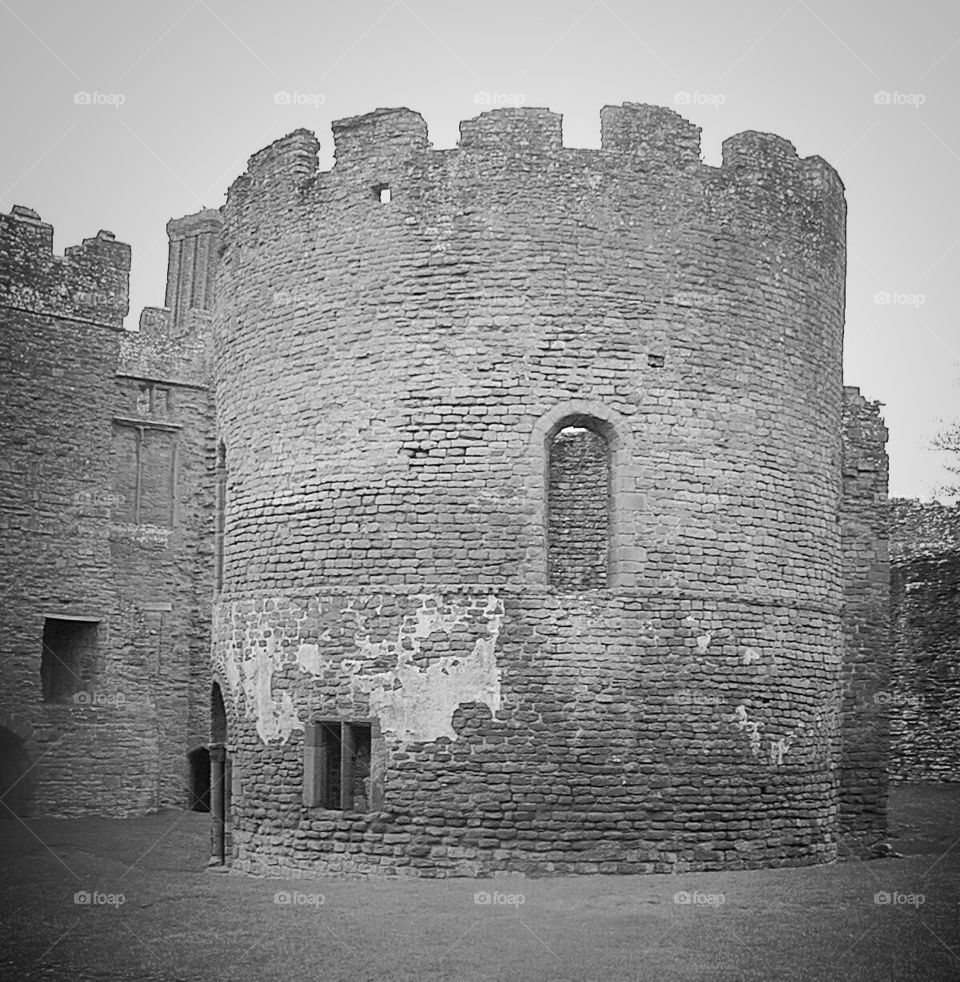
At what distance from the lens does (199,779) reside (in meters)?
23.3

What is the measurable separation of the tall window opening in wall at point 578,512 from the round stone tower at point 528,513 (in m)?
4.06

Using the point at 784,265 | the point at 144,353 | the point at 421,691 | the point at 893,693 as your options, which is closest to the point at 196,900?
the point at 421,691

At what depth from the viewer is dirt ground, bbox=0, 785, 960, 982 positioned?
8875 mm

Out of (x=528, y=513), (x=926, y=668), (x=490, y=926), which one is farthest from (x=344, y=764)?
(x=926, y=668)

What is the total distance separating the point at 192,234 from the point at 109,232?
99.7 ft

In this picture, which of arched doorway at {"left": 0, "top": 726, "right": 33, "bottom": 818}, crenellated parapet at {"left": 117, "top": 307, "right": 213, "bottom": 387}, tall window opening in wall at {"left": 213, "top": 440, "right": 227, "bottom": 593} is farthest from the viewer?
crenellated parapet at {"left": 117, "top": 307, "right": 213, "bottom": 387}

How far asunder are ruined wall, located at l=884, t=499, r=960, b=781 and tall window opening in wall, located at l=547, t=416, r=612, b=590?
24.7 feet

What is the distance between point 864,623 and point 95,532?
1237 cm

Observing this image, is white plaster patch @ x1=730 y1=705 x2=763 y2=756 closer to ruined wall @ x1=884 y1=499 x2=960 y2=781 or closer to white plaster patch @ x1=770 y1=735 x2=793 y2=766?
white plaster patch @ x1=770 y1=735 x2=793 y2=766

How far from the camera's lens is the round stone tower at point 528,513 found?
42.7 ft

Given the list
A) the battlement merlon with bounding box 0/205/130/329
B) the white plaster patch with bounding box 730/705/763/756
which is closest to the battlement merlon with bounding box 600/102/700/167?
the white plaster patch with bounding box 730/705/763/756

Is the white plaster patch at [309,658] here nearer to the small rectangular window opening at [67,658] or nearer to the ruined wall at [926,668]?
the small rectangular window opening at [67,658]

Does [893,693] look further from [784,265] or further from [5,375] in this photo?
[5,375]

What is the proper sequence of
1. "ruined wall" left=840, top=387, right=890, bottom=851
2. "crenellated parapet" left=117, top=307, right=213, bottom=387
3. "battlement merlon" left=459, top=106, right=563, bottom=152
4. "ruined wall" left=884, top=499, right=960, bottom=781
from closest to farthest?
"battlement merlon" left=459, top=106, right=563, bottom=152
"ruined wall" left=840, top=387, right=890, bottom=851
"ruined wall" left=884, top=499, right=960, bottom=781
"crenellated parapet" left=117, top=307, right=213, bottom=387
